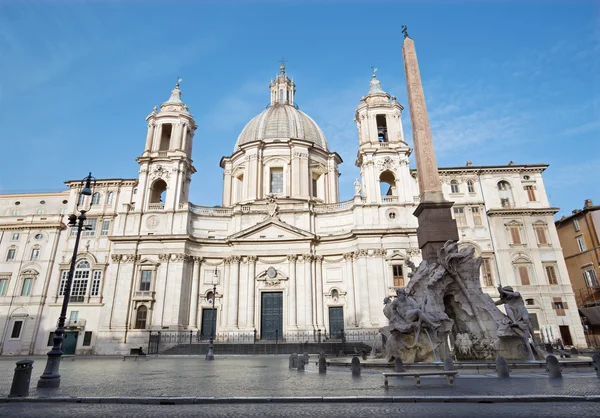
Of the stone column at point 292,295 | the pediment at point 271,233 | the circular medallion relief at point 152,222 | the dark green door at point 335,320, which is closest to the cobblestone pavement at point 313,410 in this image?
the stone column at point 292,295

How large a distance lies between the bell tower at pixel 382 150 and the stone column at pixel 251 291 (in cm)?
1207

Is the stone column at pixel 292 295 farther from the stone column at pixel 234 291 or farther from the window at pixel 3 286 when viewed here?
the window at pixel 3 286

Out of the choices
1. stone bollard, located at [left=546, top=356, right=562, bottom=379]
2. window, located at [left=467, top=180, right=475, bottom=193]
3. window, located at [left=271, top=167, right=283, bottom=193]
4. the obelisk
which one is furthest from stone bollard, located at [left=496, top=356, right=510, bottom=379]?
window, located at [left=271, top=167, right=283, bottom=193]

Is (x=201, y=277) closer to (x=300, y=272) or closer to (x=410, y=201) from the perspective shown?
(x=300, y=272)

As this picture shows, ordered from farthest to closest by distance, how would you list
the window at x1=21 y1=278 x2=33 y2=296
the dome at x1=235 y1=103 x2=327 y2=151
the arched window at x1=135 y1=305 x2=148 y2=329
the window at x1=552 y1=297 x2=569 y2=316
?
the dome at x1=235 y1=103 x2=327 y2=151, the window at x1=21 y1=278 x2=33 y2=296, the arched window at x1=135 y1=305 x2=148 y2=329, the window at x1=552 y1=297 x2=569 y2=316

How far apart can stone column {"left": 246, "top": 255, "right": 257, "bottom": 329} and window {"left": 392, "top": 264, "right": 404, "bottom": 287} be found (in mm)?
12392

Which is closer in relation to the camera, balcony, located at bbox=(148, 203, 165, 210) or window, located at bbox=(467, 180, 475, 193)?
window, located at bbox=(467, 180, 475, 193)

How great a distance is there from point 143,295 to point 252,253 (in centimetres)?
989

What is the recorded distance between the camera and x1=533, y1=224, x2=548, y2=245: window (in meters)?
33.9

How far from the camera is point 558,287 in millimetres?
32250

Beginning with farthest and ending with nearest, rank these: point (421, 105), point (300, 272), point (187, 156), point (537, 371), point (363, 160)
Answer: point (187, 156) → point (363, 160) → point (300, 272) → point (421, 105) → point (537, 371)

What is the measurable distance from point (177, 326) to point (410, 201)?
2298 cm

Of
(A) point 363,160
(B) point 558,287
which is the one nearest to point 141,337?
(A) point 363,160

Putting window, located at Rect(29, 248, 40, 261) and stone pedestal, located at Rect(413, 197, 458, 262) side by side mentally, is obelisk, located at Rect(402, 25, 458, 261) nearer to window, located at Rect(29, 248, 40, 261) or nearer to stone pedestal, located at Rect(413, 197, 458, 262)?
stone pedestal, located at Rect(413, 197, 458, 262)
